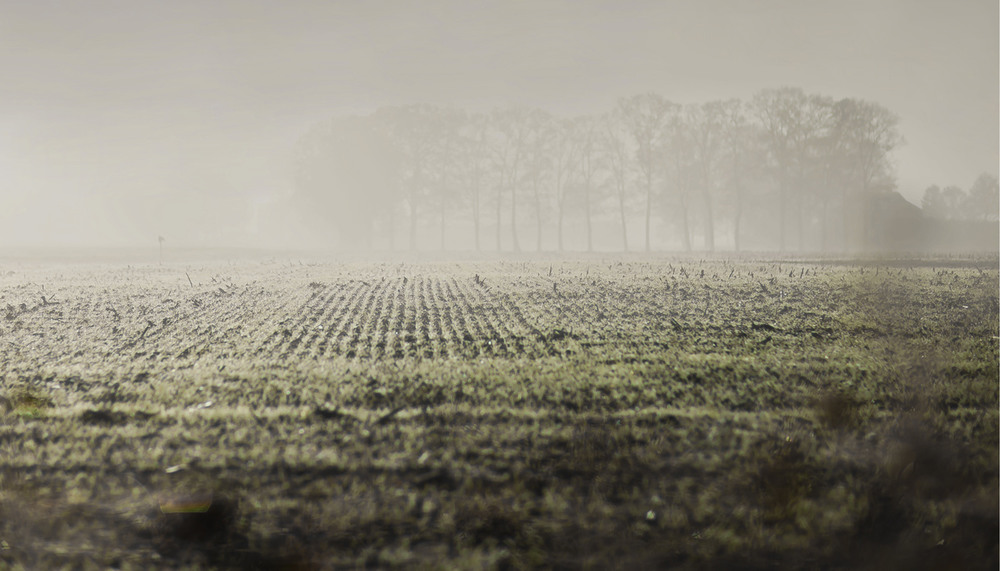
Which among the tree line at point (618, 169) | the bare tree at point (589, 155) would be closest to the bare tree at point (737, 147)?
the tree line at point (618, 169)

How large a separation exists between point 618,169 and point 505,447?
179ft

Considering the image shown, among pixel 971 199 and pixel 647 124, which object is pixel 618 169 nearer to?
pixel 647 124

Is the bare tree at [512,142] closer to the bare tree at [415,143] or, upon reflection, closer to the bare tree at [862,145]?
the bare tree at [415,143]

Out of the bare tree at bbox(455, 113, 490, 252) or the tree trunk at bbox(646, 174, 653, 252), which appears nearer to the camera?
the tree trunk at bbox(646, 174, 653, 252)

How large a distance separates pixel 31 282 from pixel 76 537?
75.5 ft

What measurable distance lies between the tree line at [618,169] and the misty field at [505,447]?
41895 mm

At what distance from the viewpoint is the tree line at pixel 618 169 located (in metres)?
46.4

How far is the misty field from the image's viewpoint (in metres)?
4.15

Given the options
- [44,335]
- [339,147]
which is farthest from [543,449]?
[339,147]

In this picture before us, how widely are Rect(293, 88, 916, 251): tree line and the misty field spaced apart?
137ft

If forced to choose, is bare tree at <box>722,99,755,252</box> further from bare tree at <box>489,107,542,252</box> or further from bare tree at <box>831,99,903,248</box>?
bare tree at <box>489,107,542,252</box>

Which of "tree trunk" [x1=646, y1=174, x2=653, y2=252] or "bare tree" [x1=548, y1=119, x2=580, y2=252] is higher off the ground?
"bare tree" [x1=548, y1=119, x2=580, y2=252]

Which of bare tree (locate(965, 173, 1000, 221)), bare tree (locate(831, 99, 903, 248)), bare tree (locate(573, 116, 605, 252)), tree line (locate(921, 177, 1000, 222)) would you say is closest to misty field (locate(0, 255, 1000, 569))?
bare tree (locate(831, 99, 903, 248))

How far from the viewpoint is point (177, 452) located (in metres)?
5.44
